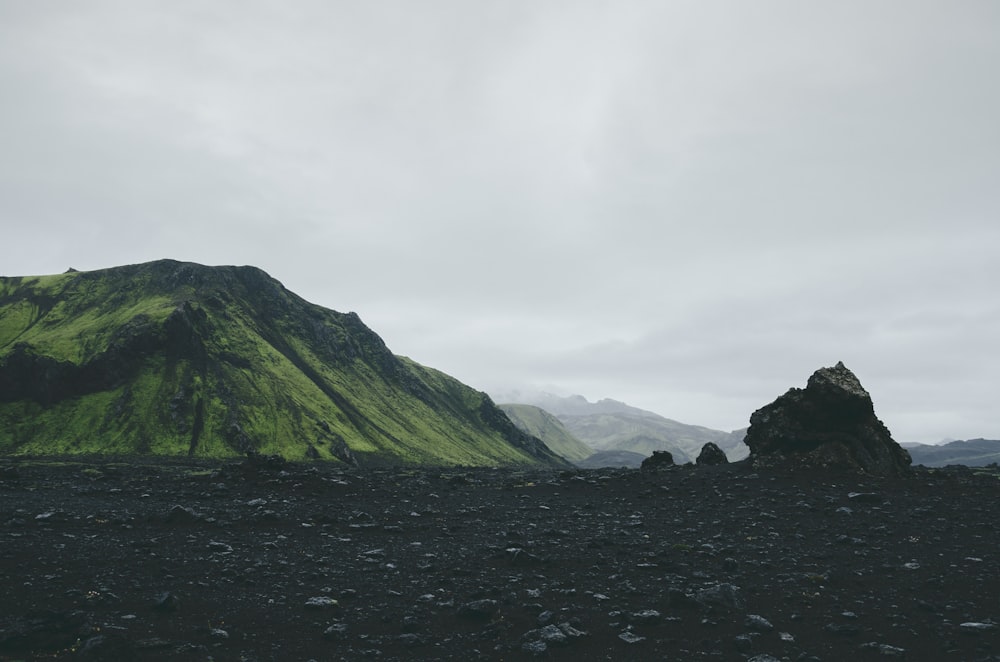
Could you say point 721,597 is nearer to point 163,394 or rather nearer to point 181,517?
point 181,517

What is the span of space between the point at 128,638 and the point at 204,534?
12316 mm

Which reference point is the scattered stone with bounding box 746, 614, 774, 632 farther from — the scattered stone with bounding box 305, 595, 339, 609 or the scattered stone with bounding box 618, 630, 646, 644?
the scattered stone with bounding box 305, 595, 339, 609

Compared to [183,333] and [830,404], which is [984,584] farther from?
[183,333]

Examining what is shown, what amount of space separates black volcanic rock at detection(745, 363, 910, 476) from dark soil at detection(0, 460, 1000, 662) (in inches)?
146

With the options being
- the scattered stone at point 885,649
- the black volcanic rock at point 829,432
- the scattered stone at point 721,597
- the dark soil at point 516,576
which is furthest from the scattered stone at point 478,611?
the black volcanic rock at point 829,432

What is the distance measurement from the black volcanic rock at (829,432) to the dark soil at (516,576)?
12.1ft

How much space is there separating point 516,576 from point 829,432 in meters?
32.4

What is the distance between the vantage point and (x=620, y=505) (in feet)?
109

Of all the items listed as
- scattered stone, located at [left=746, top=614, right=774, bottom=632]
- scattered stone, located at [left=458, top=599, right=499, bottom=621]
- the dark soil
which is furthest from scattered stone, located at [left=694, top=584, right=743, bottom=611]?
scattered stone, located at [left=458, top=599, right=499, bottom=621]

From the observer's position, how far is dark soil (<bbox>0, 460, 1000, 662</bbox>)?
13.6 meters

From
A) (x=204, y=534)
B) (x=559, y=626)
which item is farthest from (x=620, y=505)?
(x=204, y=534)

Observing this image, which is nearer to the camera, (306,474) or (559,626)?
(559,626)

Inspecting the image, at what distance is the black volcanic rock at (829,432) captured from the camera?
37656 mm

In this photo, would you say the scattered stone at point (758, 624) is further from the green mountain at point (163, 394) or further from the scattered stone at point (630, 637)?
the green mountain at point (163, 394)
